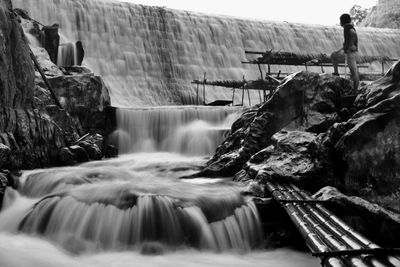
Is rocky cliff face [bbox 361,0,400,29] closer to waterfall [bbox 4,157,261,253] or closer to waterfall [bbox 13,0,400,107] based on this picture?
waterfall [bbox 13,0,400,107]

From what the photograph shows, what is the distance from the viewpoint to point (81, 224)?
678cm

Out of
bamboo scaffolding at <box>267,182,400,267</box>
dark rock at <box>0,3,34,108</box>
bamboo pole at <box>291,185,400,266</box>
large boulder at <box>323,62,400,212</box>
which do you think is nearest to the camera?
bamboo pole at <box>291,185,400,266</box>

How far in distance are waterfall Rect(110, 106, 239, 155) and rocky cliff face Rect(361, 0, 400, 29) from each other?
1650 inches

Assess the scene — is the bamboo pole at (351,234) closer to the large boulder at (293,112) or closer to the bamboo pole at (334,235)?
the bamboo pole at (334,235)

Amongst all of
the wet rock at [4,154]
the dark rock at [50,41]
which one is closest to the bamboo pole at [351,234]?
the wet rock at [4,154]

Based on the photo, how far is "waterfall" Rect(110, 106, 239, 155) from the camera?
1550cm

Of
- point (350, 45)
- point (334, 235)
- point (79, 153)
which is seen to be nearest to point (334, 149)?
point (334, 235)

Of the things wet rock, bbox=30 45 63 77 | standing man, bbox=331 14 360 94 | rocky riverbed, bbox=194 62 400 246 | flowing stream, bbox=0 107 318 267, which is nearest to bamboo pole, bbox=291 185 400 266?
rocky riverbed, bbox=194 62 400 246

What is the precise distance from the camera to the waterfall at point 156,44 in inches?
970

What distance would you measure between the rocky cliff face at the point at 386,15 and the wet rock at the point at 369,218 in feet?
166

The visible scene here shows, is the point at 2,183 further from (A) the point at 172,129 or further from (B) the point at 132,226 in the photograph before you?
(A) the point at 172,129

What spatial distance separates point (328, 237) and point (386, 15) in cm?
5438

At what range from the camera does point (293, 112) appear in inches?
416

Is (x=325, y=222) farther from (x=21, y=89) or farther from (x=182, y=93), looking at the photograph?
(x=182, y=93)
